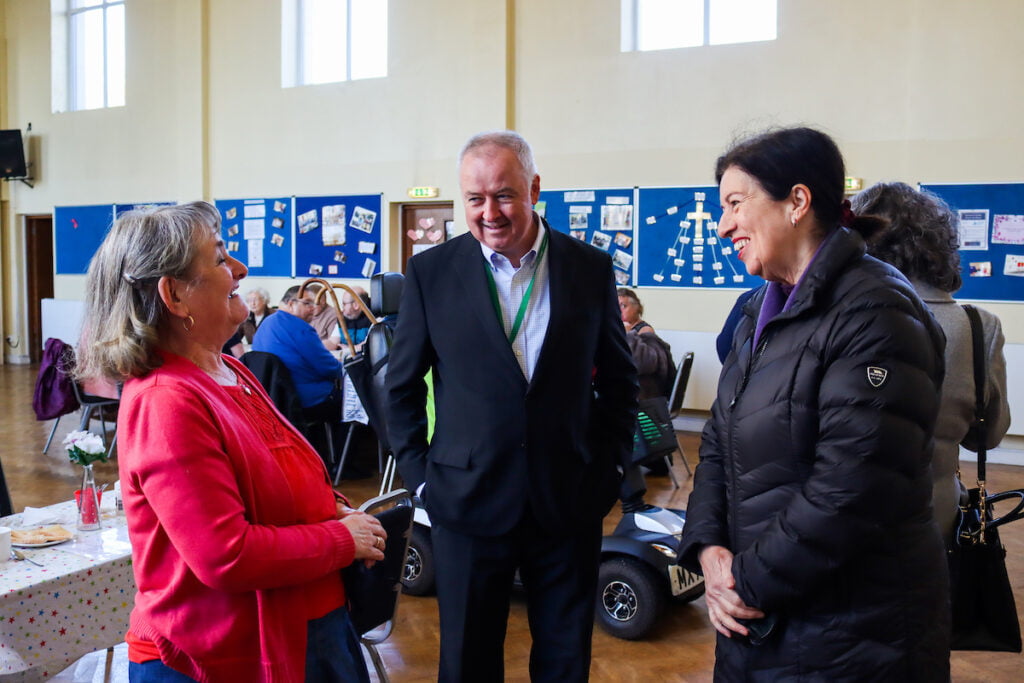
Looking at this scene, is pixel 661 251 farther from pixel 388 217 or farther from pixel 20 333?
pixel 20 333

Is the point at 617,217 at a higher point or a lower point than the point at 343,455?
higher

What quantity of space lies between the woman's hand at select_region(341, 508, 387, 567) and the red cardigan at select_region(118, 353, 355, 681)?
38 millimetres

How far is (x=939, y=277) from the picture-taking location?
75.4 inches

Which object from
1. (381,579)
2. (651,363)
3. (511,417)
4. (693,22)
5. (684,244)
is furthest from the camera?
(693,22)

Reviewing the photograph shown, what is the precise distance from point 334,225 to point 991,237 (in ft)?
22.1

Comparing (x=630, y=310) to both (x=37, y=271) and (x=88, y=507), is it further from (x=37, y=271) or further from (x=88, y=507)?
(x=37, y=271)

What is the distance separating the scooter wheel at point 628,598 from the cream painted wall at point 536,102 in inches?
122

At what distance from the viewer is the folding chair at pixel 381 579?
1.52m

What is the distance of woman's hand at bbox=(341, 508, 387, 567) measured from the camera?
1.47 m

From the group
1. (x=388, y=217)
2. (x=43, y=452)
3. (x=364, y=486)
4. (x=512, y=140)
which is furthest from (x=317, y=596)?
(x=388, y=217)

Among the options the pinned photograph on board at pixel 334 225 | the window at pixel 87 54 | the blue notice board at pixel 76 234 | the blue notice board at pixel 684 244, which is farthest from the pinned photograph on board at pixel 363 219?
the window at pixel 87 54

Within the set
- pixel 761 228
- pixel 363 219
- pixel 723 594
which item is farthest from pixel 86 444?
pixel 363 219

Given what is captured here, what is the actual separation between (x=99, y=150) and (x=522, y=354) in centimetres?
1167

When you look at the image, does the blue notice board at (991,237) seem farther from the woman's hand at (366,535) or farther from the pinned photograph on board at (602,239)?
the woman's hand at (366,535)
